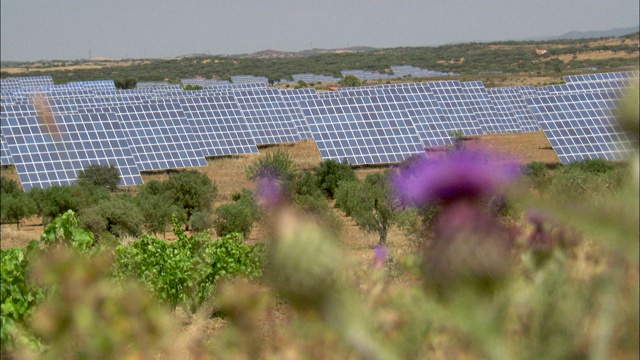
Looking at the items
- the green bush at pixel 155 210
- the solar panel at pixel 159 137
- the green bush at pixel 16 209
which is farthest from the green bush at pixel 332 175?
the green bush at pixel 16 209

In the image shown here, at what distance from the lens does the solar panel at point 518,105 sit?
108 feet

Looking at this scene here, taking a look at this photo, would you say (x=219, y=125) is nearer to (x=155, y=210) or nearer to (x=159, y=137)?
(x=159, y=137)

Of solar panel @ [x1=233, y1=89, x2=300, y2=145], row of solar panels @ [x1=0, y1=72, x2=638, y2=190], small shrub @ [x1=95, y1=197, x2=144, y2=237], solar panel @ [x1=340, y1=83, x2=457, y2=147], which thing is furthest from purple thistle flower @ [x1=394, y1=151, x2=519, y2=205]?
solar panel @ [x1=233, y1=89, x2=300, y2=145]

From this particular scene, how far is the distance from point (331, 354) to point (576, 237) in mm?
332

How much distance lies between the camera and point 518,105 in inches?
1382

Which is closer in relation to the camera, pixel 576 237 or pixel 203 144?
pixel 576 237

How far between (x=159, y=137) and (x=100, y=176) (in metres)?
5.07

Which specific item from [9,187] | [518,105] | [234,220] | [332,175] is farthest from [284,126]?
[234,220]

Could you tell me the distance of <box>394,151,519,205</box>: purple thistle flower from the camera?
2.56 feet

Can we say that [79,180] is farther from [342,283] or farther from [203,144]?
[342,283]

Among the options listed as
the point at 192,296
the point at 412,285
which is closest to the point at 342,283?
the point at 412,285

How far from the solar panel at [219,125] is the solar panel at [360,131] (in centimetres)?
236

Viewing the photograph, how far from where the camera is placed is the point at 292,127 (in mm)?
30016

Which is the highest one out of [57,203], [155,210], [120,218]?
[57,203]
